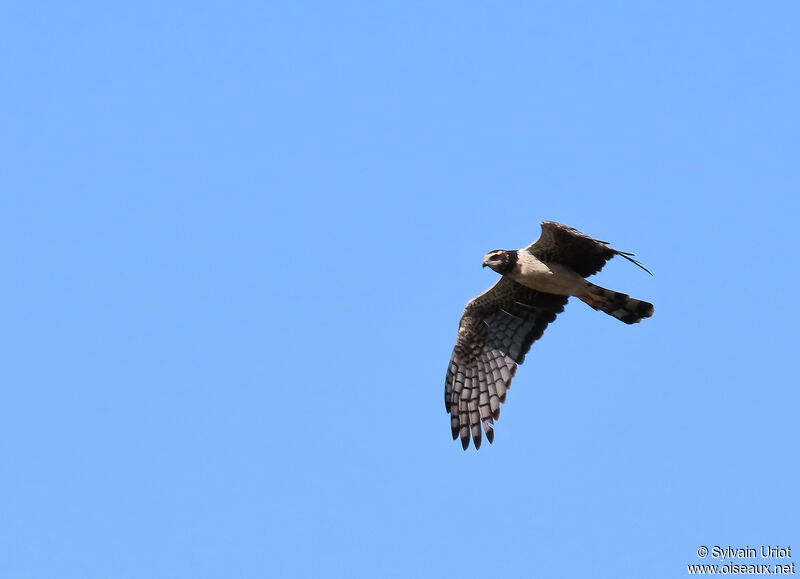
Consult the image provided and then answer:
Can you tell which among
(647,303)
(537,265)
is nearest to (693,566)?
(647,303)

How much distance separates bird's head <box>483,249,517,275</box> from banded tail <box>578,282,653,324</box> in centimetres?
102

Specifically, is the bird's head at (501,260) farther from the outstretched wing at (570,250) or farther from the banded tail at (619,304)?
the banded tail at (619,304)

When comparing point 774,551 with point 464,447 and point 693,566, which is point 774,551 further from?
point 464,447

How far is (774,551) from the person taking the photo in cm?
1114

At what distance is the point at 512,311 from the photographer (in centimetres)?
1385

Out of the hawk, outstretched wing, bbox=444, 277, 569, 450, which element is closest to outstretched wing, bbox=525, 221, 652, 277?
the hawk

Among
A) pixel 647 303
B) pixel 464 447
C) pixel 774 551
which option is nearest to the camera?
pixel 774 551

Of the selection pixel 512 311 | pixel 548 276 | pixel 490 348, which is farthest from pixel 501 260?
pixel 490 348

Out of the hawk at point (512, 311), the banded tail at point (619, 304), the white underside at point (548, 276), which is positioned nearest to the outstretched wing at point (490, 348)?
the hawk at point (512, 311)

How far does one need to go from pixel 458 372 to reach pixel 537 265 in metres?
2.07

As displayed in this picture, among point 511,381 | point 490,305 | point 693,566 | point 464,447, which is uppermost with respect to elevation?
point 490,305

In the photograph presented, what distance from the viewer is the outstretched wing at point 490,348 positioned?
13.6m

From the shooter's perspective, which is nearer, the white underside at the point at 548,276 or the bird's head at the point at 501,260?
the white underside at the point at 548,276

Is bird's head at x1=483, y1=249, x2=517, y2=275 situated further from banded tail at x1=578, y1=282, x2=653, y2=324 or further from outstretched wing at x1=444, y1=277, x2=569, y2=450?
banded tail at x1=578, y1=282, x2=653, y2=324
